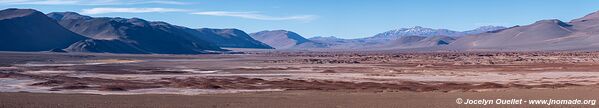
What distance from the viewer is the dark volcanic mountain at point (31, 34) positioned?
536 feet

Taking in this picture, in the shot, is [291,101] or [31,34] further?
[31,34]

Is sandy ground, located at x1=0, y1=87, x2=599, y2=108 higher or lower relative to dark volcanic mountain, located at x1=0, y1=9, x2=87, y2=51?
lower

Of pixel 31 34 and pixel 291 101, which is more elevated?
pixel 31 34

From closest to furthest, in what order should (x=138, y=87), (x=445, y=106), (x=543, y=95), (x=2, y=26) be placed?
(x=445, y=106)
(x=543, y=95)
(x=138, y=87)
(x=2, y=26)

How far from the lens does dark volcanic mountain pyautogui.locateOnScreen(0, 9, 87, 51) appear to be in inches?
6427

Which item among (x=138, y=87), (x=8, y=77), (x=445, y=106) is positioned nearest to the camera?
(x=445, y=106)

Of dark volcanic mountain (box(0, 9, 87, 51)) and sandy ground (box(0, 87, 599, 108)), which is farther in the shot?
dark volcanic mountain (box(0, 9, 87, 51))

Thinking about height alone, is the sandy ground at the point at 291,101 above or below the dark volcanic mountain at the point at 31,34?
below

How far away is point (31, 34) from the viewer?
175m

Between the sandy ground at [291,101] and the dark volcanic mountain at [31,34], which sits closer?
the sandy ground at [291,101]

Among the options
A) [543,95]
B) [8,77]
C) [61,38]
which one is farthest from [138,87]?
[61,38]

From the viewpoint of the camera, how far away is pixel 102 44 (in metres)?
175

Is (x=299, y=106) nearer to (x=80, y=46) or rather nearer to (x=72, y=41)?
(x=80, y=46)

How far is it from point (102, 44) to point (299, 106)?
15532 centimetres
